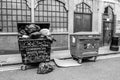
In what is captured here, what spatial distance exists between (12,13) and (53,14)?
116 inches

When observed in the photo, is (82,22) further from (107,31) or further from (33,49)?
(33,49)

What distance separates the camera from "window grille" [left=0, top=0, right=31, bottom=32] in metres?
7.35

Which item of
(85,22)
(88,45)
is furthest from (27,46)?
(85,22)

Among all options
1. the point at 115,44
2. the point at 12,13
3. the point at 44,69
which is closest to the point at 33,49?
the point at 44,69

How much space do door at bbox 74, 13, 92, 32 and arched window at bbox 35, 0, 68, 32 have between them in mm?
903

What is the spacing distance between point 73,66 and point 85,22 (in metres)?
5.41

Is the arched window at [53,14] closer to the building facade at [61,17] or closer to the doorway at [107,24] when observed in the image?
the building facade at [61,17]

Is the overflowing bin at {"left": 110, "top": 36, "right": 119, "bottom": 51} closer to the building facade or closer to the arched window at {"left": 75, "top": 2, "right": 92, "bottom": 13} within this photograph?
the building facade

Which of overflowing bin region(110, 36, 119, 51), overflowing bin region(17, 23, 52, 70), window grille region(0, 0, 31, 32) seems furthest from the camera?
overflowing bin region(110, 36, 119, 51)

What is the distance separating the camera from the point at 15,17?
300 inches

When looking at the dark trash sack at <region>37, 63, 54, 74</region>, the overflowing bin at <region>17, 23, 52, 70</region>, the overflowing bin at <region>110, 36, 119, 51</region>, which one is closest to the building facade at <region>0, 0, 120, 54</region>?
the overflowing bin at <region>110, 36, 119, 51</region>

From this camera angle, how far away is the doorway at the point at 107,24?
A: 410 inches

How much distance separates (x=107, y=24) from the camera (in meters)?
10.6

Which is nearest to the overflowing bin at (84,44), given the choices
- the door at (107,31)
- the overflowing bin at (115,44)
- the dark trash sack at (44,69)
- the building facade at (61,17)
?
the dark trash sack at (44,69)
